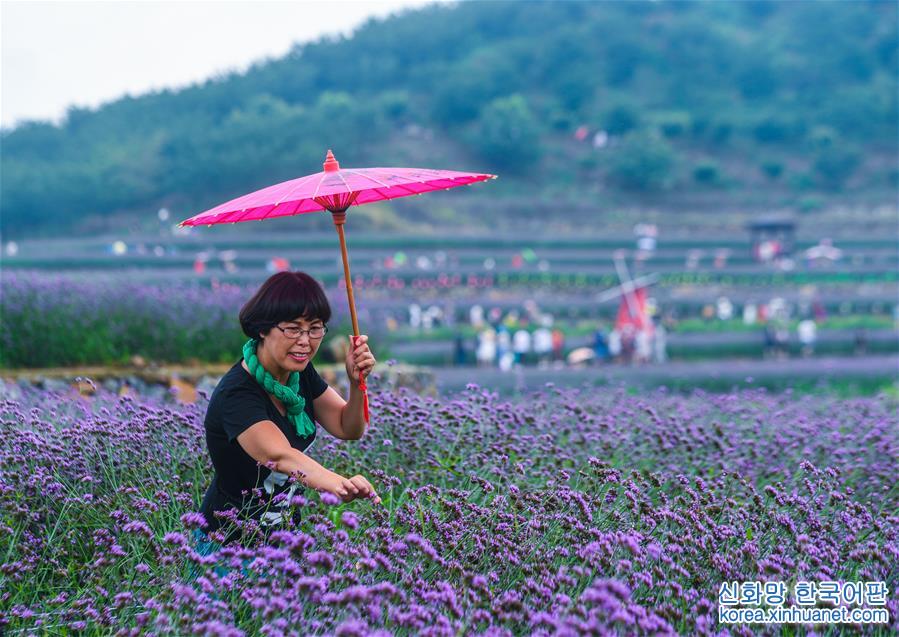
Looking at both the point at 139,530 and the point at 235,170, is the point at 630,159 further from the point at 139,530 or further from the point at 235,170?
the point at 139,530

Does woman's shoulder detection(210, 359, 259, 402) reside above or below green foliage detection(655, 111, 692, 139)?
below

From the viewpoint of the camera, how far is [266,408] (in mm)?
3139

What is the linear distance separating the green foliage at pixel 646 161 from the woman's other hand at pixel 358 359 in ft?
151

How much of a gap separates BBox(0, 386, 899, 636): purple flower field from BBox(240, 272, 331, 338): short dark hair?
65cm

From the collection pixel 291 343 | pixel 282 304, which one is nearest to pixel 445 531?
pixel 291 343

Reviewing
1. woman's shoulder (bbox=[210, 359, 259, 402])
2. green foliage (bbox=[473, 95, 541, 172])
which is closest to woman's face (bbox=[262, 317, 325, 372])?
woman's shoulder (bbox=[210, 359, 259, 402])

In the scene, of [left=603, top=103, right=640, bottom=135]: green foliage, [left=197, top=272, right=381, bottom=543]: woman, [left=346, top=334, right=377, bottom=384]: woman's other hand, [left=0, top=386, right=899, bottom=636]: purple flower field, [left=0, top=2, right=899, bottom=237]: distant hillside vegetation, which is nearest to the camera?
[left=0, top=386, right=899, bottom=636]: purple flower field

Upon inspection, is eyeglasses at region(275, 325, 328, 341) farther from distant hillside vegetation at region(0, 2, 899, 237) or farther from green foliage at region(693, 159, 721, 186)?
green foliage at region(693, 159, 721, 186)

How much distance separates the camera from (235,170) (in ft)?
133

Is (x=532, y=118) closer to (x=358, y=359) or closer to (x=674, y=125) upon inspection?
(x=674, y=125)

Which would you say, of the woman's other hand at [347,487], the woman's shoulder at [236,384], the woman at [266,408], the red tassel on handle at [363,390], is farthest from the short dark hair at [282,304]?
the woman's other hand at [347,487]

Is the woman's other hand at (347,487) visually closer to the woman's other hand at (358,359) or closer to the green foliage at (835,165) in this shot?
the woman's other hand at (358,359)

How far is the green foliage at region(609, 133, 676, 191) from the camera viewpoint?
47.5 metres

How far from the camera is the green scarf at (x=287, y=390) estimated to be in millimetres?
3158
